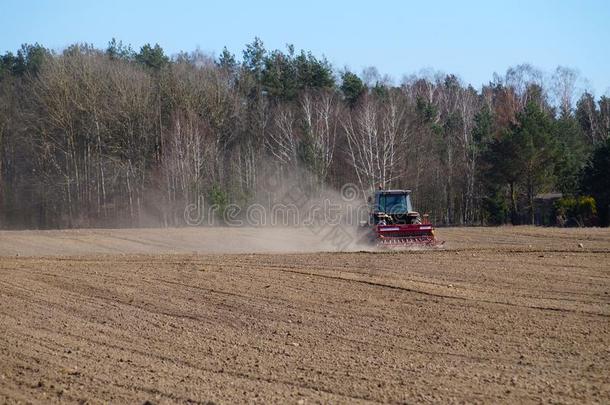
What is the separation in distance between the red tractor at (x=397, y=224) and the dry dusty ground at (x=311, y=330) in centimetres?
289

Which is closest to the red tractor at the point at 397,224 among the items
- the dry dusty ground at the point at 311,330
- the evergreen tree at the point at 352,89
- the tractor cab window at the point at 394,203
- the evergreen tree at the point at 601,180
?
the tractor cab window at the point at 394,203

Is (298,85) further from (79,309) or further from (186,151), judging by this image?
(79,309)

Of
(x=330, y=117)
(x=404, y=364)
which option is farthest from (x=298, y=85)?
(x=404, y=364)

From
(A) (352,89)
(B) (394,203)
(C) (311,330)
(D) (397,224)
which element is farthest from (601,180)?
(C) (311,330)

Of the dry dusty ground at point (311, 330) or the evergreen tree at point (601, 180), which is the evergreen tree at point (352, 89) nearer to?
the evergreen tree at point (601, 180)

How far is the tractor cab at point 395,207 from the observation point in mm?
26031

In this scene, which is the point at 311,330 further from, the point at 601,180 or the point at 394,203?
the point at 601,180

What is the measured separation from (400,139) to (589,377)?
4633 cm

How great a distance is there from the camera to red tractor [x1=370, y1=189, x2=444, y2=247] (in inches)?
937

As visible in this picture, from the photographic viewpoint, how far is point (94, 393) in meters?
7.79

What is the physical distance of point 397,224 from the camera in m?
24.9

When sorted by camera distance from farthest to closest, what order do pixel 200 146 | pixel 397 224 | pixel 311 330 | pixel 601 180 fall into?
pixel 200 146, pixel 601 180, pixel 397 224, pixel 311 330

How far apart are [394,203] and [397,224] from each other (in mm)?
1777

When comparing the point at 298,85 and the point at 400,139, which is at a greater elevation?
the point at 298,85
